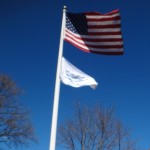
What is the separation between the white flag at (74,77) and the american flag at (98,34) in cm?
65

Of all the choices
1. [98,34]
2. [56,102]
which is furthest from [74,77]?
[98,34]

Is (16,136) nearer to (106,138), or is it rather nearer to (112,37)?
(106,138)

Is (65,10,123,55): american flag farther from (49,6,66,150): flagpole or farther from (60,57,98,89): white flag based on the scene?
(60,57,98,89): white flag

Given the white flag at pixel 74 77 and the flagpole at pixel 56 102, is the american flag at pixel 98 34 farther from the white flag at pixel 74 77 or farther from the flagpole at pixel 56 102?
the white flag at pixel 74 77

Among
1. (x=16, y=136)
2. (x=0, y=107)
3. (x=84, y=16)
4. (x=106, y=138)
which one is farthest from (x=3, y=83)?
(x=84, y=16)

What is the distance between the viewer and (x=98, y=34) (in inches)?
421

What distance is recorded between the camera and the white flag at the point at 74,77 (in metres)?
9.95

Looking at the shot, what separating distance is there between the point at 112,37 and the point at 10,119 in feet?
56.6

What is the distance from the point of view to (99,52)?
10516mm

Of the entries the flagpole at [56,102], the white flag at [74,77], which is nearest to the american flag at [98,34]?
the flagpole at [56,102]

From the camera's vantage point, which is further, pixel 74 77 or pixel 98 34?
pixel 98 34

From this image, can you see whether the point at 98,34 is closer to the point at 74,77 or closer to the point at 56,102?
the point at 74,77

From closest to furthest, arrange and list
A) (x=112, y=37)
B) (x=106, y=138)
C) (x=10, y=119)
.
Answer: (x=112, y=37) < (x=10, y=119) < (x=106, y=138)

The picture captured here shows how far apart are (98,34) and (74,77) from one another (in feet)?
4.62
